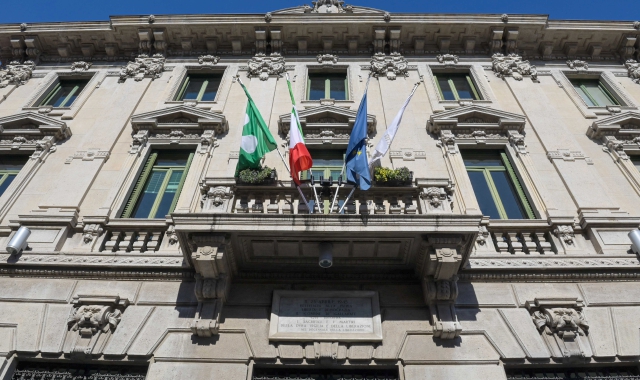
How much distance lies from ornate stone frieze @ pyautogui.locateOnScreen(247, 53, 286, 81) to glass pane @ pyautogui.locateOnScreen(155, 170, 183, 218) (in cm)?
501

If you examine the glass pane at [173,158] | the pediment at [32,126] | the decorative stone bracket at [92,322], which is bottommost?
the decorative stone bracket at [92,322]

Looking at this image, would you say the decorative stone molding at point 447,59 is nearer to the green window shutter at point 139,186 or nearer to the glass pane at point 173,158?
the glass pane at point 173,158

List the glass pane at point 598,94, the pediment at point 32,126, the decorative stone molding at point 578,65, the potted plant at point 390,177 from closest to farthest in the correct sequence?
the potted plant at point 390,177 → the pediment at point 32,126 → the glass pane at point 598,94 → the decorative stone molding at point 578,65

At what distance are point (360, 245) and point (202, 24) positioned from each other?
1160 cm

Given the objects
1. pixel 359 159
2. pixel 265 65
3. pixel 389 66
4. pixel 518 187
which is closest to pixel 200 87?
pixel 265 65

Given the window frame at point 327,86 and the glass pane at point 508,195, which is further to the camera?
the window frame at point 327,86

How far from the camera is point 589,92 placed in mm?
15023

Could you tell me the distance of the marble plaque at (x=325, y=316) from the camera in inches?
317

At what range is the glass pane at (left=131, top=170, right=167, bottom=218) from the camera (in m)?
10.8

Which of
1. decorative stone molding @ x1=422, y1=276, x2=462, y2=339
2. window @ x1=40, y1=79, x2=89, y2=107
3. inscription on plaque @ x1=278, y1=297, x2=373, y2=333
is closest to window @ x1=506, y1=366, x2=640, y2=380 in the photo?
decorative stone molding @ x1=422, y1=276, x2=462, y2=339

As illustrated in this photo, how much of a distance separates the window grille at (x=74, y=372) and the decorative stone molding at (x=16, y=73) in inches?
446

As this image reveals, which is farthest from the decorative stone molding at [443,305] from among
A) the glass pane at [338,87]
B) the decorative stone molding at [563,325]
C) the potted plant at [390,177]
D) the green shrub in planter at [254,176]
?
the glass pane at [338,87]

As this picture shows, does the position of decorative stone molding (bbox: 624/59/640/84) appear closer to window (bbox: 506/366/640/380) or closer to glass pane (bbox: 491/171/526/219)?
glass pane (bbox: 491/171/526/219)

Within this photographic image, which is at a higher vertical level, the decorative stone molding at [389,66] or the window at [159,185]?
the decorative stone molding at [389,66]
